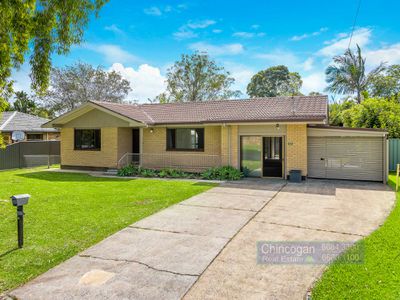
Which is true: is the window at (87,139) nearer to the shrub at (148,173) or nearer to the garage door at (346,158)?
the shrub at (148,173)

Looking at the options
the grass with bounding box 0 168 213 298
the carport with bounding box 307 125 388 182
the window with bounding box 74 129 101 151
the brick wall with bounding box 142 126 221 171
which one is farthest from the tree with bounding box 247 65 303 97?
the grass with bounding box 0 168 213 298

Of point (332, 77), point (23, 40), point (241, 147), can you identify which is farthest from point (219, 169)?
point (332, 77)

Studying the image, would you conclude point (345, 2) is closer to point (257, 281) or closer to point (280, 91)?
point (257, 281)

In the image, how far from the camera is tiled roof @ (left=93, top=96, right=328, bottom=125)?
1392cm

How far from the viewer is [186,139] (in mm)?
16344

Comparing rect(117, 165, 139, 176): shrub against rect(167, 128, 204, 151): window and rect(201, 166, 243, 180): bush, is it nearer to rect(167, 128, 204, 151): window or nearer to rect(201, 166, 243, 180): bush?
rect(167, 128, 204, 151): window

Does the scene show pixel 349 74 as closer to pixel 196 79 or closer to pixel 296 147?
pixel 196 79

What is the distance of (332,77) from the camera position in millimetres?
33031

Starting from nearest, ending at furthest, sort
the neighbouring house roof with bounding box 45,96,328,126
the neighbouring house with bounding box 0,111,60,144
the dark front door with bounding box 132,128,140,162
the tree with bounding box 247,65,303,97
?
the neighbouring house roof with bounding box 45,96,328,126 → the dark front door with bounding box 132,128,140,162 → the neighbouring house with bounding box 0,111,60,144 → the tree with bounding box 247,65,303,97

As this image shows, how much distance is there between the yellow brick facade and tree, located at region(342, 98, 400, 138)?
7365mm

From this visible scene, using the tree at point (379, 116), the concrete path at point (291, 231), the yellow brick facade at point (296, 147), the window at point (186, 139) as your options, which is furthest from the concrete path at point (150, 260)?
the tree at point (379, 116)

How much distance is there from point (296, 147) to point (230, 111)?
14.7 feet

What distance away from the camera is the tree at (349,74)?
3142 centimetres

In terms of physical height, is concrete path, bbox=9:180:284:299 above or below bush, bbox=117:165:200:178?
below
